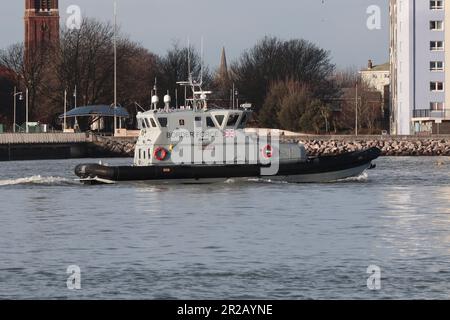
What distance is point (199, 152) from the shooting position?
5997 centimetres

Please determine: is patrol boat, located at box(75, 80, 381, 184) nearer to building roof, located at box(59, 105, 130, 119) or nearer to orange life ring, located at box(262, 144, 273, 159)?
orange life ring, located at box(262, 144, 273, 159)

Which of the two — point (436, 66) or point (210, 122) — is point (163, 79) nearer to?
point (436, 66)

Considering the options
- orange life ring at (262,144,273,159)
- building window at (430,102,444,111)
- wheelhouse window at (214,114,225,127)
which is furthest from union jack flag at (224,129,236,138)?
building window at (430,102,444,111)

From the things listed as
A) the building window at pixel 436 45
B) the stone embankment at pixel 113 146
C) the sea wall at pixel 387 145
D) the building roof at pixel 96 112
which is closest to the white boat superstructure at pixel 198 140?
the stone embankment at pixel 113 146

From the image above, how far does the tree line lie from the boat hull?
76.4 meters

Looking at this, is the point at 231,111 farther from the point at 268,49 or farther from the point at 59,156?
the point at 268,49

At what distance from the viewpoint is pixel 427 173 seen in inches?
3187

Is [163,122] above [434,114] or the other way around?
the other way around

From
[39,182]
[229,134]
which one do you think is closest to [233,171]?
[229,134]

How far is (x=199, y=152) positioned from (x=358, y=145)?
6715 cm

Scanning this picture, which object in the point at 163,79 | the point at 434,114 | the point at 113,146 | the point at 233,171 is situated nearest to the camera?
the point at 233,171

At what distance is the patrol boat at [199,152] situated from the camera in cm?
5916

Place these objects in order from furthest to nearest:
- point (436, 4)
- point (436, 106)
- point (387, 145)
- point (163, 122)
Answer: point (436, 4)
point (436, 106)
point (387, 145)
point (163, 122)
